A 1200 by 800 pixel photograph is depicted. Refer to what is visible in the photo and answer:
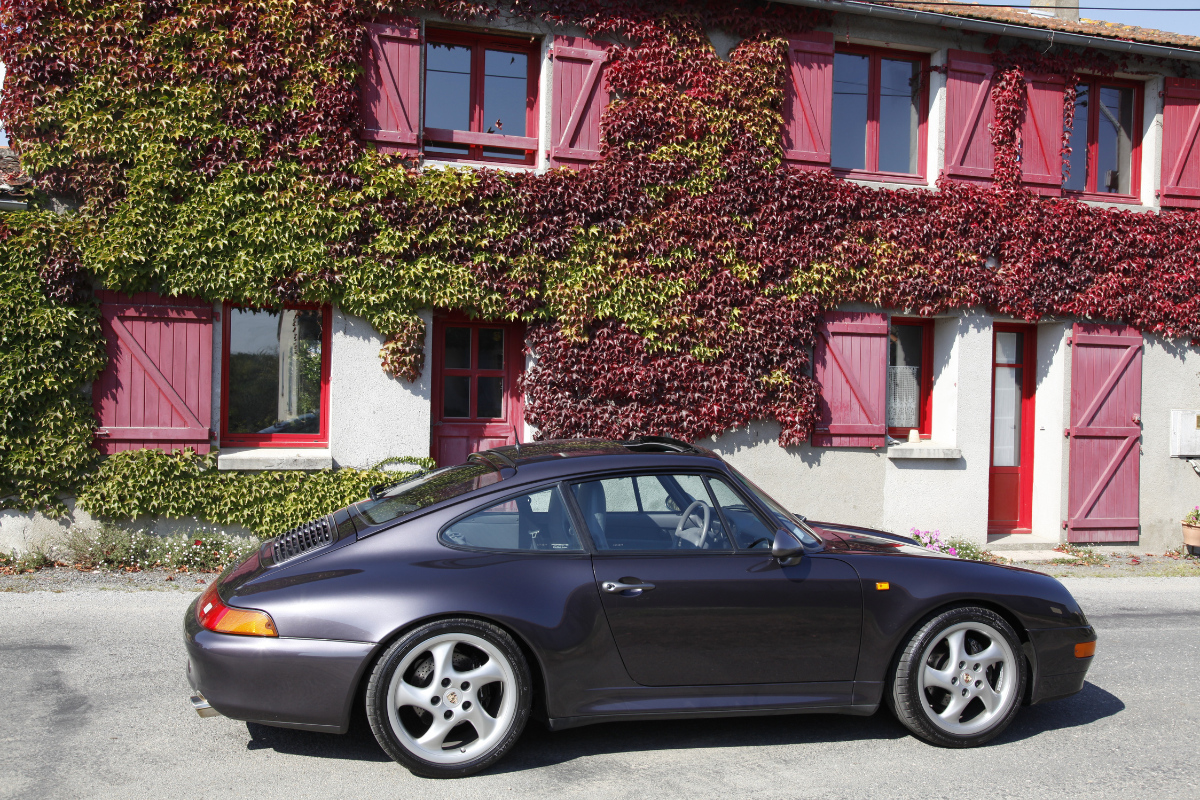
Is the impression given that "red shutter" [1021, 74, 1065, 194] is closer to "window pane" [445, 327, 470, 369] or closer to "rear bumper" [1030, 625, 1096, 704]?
"window pane" [445, 327, 470, 369]

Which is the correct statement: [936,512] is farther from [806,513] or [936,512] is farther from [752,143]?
[752,143]

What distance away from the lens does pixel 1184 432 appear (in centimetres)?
1089

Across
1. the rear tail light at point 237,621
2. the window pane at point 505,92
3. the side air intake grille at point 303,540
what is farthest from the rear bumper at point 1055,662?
the window pane at point 505,92

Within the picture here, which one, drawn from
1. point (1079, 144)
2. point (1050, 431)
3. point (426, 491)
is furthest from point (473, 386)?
point (1079, 144)

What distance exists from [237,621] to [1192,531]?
11.2 metres

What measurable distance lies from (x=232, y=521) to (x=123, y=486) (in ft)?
3.27

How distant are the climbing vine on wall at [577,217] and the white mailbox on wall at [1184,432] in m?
0.98

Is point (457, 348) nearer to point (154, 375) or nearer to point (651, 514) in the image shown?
point (154, 375)

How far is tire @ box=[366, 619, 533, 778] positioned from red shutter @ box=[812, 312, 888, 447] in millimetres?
6901

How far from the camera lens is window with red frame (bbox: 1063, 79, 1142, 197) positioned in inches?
441

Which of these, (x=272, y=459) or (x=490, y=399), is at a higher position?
(x=490, y=399)

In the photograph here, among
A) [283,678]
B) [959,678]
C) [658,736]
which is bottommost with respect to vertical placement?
[658,736]

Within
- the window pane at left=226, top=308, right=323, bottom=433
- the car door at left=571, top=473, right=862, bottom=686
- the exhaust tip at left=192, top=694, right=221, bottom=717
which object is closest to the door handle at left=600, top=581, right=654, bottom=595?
the car door at left=571, top=473, right=862, bottom=686

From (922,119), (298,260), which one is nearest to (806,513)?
(922,119)
